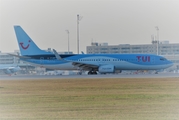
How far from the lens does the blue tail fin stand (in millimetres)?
64500

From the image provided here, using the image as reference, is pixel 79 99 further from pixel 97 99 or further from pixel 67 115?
pixel 67 115

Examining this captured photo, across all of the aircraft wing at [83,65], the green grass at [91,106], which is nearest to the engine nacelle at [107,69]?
the aircraft wing at [83,65]

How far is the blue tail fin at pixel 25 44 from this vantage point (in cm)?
6450

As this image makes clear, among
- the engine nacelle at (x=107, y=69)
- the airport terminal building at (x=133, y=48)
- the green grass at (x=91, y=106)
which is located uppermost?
the airport terminal building at (x=133, y=48)

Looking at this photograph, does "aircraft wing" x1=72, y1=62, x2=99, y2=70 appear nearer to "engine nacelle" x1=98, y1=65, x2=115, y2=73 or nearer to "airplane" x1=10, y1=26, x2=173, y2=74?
"airplane" x1=10, y1=26, x2=173, y2=74

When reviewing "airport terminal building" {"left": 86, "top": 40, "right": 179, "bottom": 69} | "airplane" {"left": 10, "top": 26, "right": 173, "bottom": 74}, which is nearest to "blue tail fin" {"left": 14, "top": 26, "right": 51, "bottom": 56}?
"airplane" {"left": 10, "top": 26, "right": 173, "bottom": 74}

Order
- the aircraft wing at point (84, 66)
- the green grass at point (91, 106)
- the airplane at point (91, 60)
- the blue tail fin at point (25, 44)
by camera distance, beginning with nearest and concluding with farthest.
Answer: the green grass at point (91, 106)
the airplane at point (91, 60)
the aircraft wing at point (84, 66)
the blue tail fin at point (25, 44)

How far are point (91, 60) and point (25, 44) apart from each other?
9790 millimetres

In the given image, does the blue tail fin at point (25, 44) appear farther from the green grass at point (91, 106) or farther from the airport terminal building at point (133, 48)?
the airport terminal building at point (133, 48)

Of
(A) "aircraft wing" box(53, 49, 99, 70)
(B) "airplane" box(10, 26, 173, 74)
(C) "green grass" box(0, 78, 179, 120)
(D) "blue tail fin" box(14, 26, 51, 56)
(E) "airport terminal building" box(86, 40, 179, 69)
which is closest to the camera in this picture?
(C) "green grass" box(0, 78, 179, 120)

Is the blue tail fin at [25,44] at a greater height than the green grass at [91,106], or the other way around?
the blue tail fin at [25,44]

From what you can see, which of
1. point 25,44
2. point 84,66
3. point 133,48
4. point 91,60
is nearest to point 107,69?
point 91,60

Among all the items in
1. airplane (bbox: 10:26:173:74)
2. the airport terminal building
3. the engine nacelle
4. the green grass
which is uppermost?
the airport terminal building

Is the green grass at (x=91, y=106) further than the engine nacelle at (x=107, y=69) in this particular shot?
No
